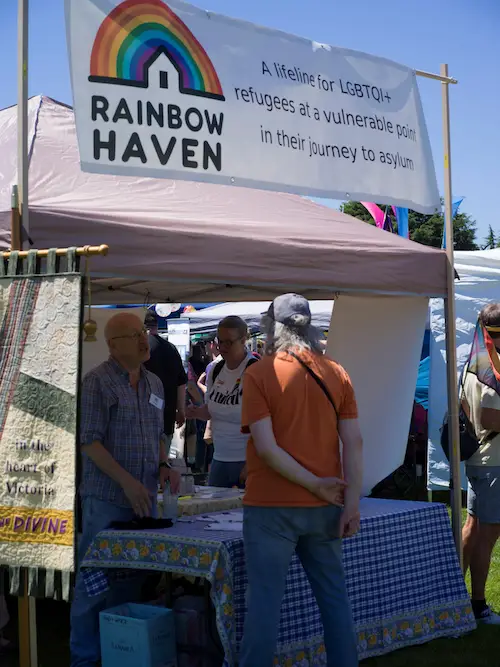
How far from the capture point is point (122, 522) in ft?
13.2

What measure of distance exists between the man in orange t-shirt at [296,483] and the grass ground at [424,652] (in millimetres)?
1127

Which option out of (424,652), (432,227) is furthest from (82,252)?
(432,227)

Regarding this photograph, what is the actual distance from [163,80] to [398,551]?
2.55 meters

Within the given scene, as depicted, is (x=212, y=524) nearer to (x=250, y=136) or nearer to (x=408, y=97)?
(x=250, y=136)

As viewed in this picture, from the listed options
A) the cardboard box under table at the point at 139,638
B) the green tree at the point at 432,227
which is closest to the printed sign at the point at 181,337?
the cardboard box under table at the point at 139,638

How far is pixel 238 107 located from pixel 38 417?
1752 mm

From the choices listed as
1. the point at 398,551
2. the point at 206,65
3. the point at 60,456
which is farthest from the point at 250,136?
the point at 398,551

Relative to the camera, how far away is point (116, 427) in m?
3.99

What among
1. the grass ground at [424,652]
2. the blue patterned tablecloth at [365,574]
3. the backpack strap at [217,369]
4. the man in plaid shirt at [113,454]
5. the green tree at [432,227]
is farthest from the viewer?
the green tree at [432,227]

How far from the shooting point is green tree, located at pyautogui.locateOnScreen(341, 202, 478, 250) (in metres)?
44.9

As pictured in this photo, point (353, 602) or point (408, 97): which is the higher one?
point (408, 97)

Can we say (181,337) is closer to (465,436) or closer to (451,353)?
(451,353)

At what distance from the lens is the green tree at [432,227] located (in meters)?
44.9

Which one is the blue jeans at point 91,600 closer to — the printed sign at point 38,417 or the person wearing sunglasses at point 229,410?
the printed sign at point 38,417
